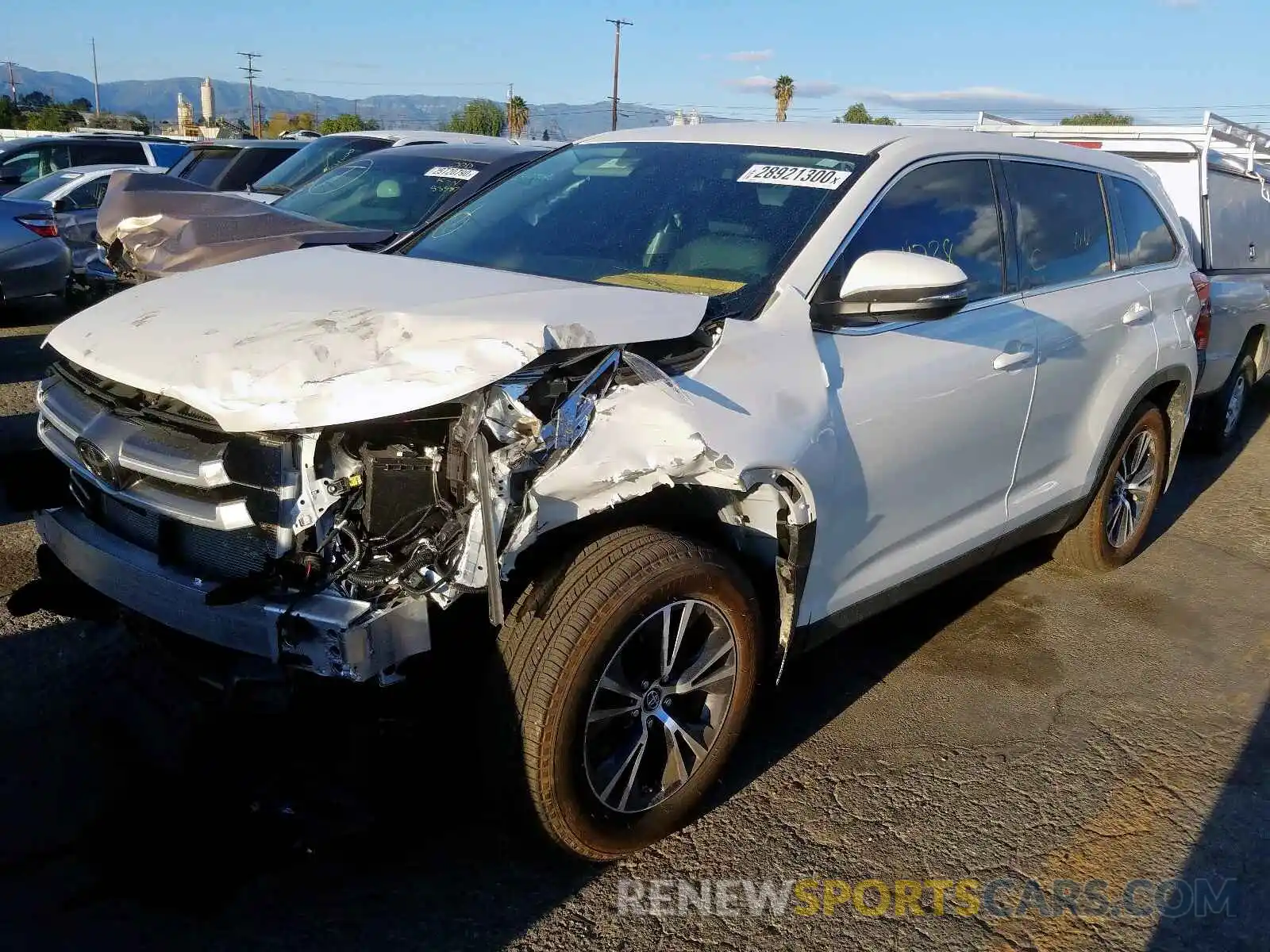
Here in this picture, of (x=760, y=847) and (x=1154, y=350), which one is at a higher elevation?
(x=1154, y=350)

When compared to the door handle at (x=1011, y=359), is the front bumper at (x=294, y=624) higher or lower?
lower

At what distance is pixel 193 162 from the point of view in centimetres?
1266

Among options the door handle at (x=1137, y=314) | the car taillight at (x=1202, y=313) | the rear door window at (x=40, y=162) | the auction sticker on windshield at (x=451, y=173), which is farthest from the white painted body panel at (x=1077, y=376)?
the rear door window at (x=40, y=162)

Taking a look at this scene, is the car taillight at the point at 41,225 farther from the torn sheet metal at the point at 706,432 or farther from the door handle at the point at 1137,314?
the door handle at the point at 1137,314

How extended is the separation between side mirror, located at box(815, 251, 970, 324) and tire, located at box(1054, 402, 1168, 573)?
1998 mm

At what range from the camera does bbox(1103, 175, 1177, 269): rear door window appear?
15.6 feet

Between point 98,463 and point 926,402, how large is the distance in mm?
2364

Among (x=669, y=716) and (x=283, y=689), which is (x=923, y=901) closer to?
(x=669, y=716)

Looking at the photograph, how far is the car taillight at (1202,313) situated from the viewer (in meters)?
5.13

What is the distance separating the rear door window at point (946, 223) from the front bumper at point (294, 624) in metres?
1.71

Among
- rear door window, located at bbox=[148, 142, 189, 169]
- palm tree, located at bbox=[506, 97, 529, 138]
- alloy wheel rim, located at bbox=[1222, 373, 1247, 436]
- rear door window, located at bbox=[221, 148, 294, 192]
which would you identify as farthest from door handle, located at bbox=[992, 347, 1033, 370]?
palm tree, located at bbox=[506, 97, 529, 138]

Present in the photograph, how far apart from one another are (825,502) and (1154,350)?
246cm

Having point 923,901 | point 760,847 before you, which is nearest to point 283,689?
point 760,847

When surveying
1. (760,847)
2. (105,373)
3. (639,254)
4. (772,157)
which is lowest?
(760,847)
